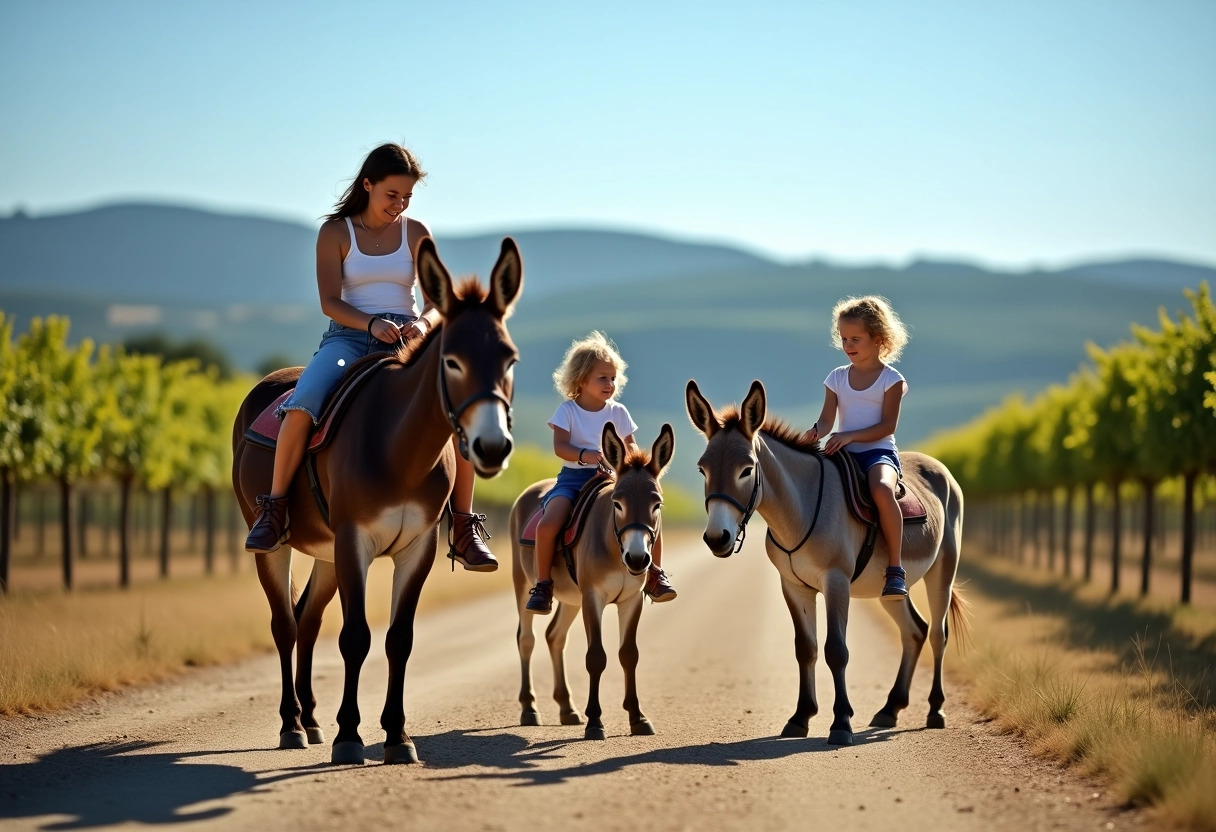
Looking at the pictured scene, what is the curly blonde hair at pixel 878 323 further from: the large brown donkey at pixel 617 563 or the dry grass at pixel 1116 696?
the dry grass at pixel 1116 696

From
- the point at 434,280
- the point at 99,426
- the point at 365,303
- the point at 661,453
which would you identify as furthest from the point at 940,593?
the point at 99,426

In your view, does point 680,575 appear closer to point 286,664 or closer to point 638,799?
point 286,664

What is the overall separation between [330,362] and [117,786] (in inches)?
125

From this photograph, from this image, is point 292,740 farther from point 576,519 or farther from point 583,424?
point 583,424

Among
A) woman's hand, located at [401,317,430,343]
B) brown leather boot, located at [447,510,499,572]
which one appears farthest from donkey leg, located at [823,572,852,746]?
woman's hand, located at [401,317,430,343]

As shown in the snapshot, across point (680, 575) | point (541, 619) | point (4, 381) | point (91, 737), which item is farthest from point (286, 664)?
point (680, 575)

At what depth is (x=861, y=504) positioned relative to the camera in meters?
10.7

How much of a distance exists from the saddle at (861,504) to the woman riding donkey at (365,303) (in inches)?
118

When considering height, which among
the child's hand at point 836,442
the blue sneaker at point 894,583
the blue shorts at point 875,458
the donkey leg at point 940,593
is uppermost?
the child's hand at point 836,442

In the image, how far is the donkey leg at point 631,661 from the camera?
10398mm

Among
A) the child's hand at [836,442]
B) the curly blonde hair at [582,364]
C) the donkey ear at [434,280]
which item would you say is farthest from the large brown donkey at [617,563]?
the donkey ear at [434,280]

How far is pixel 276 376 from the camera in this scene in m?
10.8

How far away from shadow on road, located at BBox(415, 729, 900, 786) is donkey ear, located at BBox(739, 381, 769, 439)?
224 centimetres

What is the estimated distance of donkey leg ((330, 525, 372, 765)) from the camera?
27.6 feet
